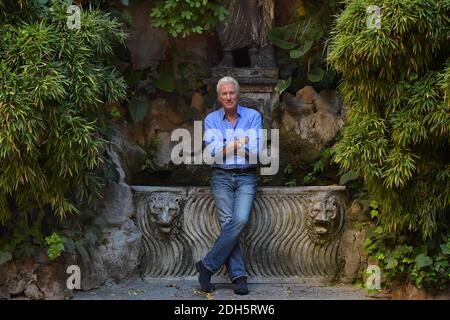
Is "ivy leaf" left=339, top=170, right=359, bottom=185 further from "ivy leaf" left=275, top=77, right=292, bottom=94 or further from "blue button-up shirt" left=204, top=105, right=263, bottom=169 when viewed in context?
"ivy leaf" left=275, top=77, right=292, bottom=94

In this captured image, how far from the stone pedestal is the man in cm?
95

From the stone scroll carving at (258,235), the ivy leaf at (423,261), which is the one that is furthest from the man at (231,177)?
the ivy leaf at (423,261)

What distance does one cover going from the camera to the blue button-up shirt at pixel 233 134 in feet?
19.2

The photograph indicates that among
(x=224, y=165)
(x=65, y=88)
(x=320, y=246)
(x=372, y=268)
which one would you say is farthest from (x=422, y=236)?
(x=65, y=88)

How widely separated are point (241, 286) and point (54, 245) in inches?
49.3

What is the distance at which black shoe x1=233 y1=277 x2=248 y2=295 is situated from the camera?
18.6ft

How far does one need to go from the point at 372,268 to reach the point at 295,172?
1225 millimetres

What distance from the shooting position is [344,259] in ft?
19.9

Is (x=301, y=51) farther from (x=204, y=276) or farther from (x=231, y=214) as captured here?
(x=204, y=276)

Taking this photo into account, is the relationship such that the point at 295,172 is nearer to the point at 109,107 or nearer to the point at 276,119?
the point at 276,119

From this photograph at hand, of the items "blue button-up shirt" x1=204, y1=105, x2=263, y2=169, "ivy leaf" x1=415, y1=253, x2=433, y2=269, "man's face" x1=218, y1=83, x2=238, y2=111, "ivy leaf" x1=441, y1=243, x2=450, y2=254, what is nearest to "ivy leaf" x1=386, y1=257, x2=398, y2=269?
"ivy leaf" x1=415, y1=253, x2=433, y2=269

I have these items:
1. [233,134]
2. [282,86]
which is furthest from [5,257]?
[282,86]

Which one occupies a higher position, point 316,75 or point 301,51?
point 301,51

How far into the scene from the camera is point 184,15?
6.63 meters
